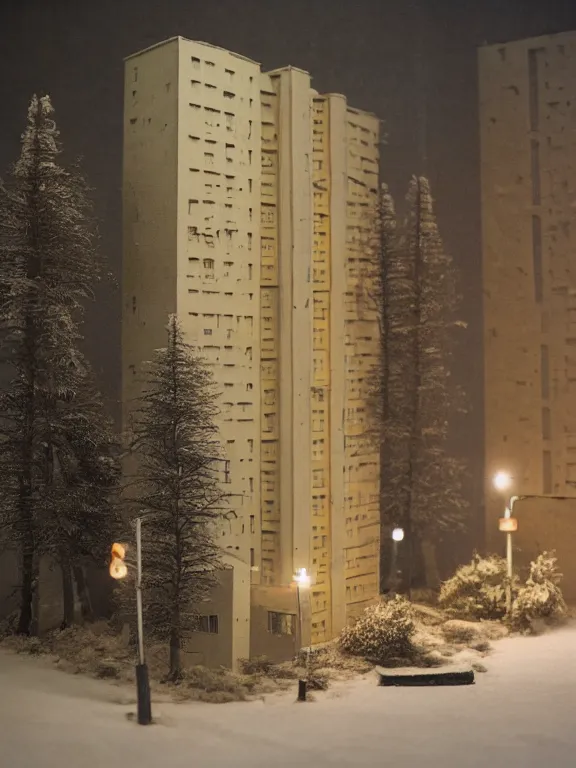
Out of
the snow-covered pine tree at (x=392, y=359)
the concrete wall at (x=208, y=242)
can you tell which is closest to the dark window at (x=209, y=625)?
Result: the concrete wall at (x=208, y=242)

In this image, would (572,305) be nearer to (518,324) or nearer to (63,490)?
(518,324)

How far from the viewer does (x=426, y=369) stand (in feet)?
63.5

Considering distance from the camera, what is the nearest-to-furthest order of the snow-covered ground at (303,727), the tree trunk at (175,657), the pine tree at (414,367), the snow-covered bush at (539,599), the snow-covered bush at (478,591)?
1. the snow-covered ground at (303,727)
2. the tree trunk at (175,657)
3. the snow-covered bush at (539,599)
4. the snow-covered bush at (478,591)
5. the pine tree at (414,367)

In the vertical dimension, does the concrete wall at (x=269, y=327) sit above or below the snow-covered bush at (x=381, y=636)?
above

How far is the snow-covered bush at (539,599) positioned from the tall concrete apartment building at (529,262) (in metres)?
2.04

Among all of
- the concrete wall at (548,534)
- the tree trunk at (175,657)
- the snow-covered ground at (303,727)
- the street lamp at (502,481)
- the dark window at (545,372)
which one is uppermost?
the dark window at (545,372)

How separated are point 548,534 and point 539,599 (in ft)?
8.14

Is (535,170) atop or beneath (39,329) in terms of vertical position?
atop

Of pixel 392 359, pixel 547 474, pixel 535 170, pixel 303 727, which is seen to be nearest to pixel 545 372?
pixel 547 474

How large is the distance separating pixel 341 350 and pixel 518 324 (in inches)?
177

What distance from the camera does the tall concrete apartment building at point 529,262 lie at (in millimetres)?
19453

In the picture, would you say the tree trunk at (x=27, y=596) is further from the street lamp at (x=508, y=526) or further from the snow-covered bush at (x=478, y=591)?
the street lamp at (x=508, y=526)

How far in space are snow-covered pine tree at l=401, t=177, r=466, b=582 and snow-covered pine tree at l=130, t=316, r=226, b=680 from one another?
5.97 metres

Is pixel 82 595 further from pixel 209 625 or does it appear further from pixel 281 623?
pixel 281 623
